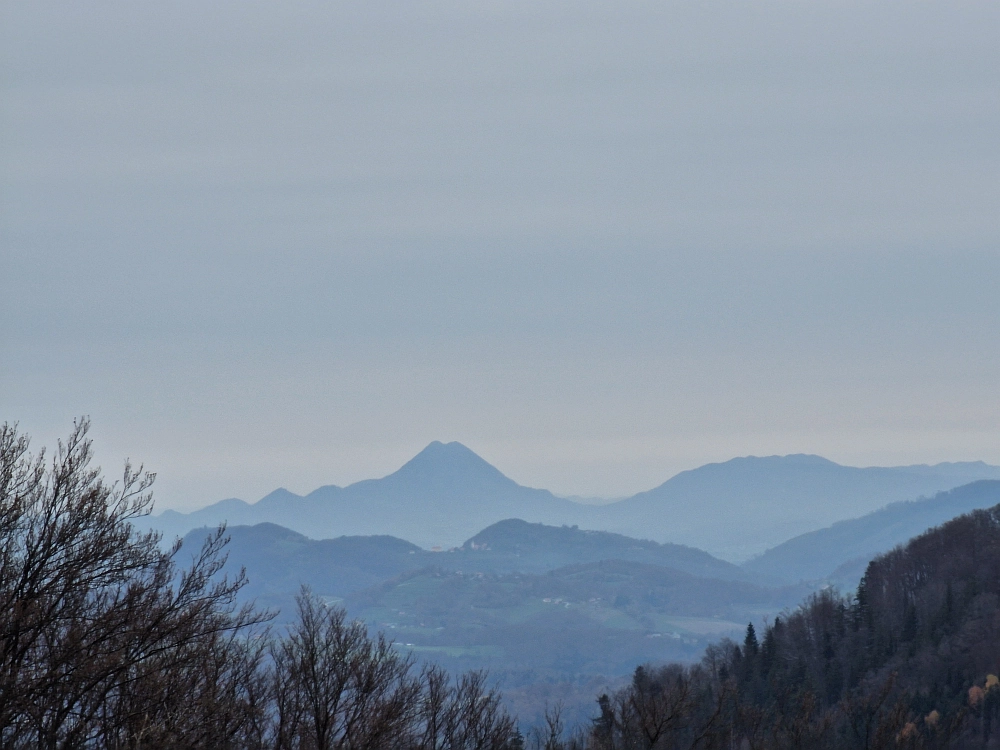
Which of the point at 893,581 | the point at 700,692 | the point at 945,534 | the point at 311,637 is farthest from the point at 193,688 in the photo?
the point at 945,534

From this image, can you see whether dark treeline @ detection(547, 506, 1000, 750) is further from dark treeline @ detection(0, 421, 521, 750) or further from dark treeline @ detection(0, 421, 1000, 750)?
dark treeline @ detection(0, 421, 521, 750)

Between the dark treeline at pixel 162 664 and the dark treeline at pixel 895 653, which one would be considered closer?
the dark treeline at pixel 162 664

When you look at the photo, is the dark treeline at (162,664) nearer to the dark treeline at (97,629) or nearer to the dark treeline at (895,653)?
the dark treeline at (97,629)

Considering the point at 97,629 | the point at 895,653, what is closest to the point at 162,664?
the point at 97,629

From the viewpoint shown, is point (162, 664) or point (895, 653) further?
point (895, 653)

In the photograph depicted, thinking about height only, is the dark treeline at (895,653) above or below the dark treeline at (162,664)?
below

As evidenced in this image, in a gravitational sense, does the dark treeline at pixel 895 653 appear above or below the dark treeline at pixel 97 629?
below

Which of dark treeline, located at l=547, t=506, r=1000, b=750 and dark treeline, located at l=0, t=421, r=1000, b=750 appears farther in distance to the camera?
dark treeline, located at l=547, t=506, r=1000, b=750

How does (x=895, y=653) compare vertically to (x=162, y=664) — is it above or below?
below

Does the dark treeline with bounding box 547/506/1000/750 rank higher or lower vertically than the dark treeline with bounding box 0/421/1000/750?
lower

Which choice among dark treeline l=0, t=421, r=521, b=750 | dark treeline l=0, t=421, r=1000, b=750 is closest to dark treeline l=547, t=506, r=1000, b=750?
dark treeline l=0, t=421, r=1000, b=750

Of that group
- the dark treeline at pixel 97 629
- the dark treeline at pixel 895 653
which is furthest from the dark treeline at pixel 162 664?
the dark treeline at pixel 895 653

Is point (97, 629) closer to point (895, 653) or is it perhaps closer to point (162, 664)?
point (162, 664)

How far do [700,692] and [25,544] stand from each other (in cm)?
9075
